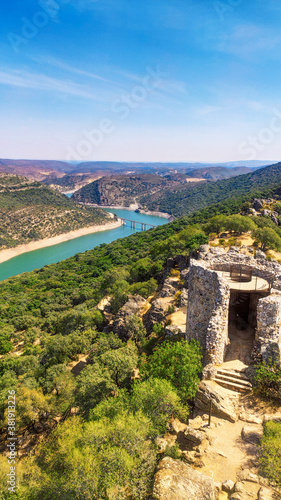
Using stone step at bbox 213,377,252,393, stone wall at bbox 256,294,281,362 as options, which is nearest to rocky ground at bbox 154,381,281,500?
stone step at bbox 213,377,252,393

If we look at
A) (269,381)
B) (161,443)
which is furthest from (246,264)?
(161,443)

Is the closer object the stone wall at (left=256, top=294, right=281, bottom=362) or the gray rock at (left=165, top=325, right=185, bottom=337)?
the stone wall at (left=256, top=294, right=281, bottom=362)

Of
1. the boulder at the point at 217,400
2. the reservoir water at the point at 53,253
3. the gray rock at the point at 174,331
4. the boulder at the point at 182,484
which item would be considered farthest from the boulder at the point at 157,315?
the reservoir water at the point at 53,253

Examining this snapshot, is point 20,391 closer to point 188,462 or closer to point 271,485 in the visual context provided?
point 188,462

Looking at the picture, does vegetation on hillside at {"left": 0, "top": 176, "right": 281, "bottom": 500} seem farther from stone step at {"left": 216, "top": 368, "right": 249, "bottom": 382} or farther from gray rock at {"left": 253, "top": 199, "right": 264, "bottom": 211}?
gray rock at {"left": 253, "top": 199, "right": 264, "bottom": 211}

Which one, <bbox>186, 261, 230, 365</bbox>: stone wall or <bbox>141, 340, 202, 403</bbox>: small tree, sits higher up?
<bbox>186, 261, 230, 365</bbox>: stone wall

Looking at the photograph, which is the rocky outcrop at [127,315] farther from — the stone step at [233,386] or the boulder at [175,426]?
the stone step at [233,386]

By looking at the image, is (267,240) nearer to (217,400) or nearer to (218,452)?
(217,400)
